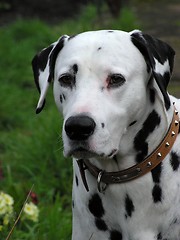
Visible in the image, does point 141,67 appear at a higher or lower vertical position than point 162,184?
higher

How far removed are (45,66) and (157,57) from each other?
555 mm

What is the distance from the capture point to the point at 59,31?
9.75 metres

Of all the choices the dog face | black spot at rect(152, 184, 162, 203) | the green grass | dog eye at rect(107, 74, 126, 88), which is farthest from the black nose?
the green grass

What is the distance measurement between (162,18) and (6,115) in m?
3.30

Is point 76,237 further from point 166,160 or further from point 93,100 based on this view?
point 93,100

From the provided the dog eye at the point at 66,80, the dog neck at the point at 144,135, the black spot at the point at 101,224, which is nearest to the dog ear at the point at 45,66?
the dog eye at the point at 66,80

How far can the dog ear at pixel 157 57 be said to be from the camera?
9.96 feet

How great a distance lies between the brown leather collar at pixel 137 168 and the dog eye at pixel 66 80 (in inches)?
14.8

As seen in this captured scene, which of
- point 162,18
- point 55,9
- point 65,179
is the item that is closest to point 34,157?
point 65,179

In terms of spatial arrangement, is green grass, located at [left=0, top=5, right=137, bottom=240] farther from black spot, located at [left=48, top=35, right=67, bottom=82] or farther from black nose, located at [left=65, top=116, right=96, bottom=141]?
black nose, located at [left=65, top=116, right=96, bottom=141]

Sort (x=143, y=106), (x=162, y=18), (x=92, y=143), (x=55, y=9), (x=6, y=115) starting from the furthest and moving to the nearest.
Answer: (x=55, y=9)
(x=162, y=18)
(x=6, y=115)
(x=143, y=106)
(x=92, y=143)

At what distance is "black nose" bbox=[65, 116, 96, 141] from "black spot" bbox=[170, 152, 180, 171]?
0.52 meters

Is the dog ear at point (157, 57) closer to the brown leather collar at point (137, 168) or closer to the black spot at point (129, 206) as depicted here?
the brown leather collar at point (137, 168)

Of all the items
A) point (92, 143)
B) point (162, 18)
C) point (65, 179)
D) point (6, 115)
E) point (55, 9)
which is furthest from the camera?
point (55, 9)
